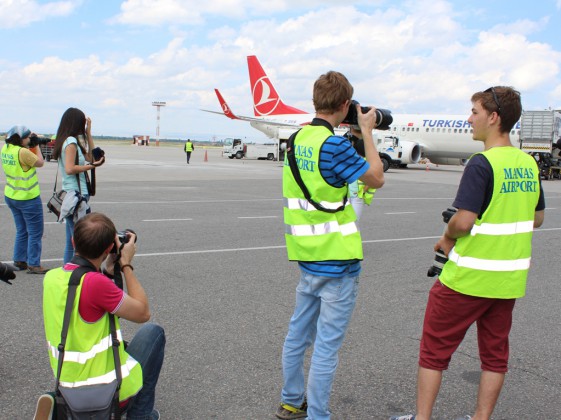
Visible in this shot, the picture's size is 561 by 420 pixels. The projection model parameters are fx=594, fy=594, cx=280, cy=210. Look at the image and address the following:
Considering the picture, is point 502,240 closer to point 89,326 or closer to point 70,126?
point 89,326

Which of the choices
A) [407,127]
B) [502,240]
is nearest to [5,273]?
[502,240]

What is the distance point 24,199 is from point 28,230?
371 mm

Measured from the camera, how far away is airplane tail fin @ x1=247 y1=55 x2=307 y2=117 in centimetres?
4156

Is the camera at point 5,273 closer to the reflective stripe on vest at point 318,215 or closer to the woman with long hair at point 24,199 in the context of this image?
the reflective stripe on vest at point 318,215

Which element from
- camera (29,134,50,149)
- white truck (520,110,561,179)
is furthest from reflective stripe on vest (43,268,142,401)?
white truck (520,110,561,179)

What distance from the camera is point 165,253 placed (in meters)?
8.30

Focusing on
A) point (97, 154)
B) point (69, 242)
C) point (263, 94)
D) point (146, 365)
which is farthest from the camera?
point (263, 94)

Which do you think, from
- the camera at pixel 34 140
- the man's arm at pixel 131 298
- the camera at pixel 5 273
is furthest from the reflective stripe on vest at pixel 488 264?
the camera at pixel 34 140

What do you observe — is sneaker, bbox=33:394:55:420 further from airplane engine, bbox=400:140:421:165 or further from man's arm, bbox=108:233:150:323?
airplane engine, bbox=400:140:421:165

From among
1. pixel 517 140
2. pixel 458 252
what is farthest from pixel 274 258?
pixel 517 140

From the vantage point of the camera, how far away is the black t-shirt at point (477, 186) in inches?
120

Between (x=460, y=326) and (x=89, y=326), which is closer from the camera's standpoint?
(x=89, y=326)

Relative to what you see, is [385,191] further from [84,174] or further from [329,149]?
[329,149]

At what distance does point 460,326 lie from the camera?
322cm
